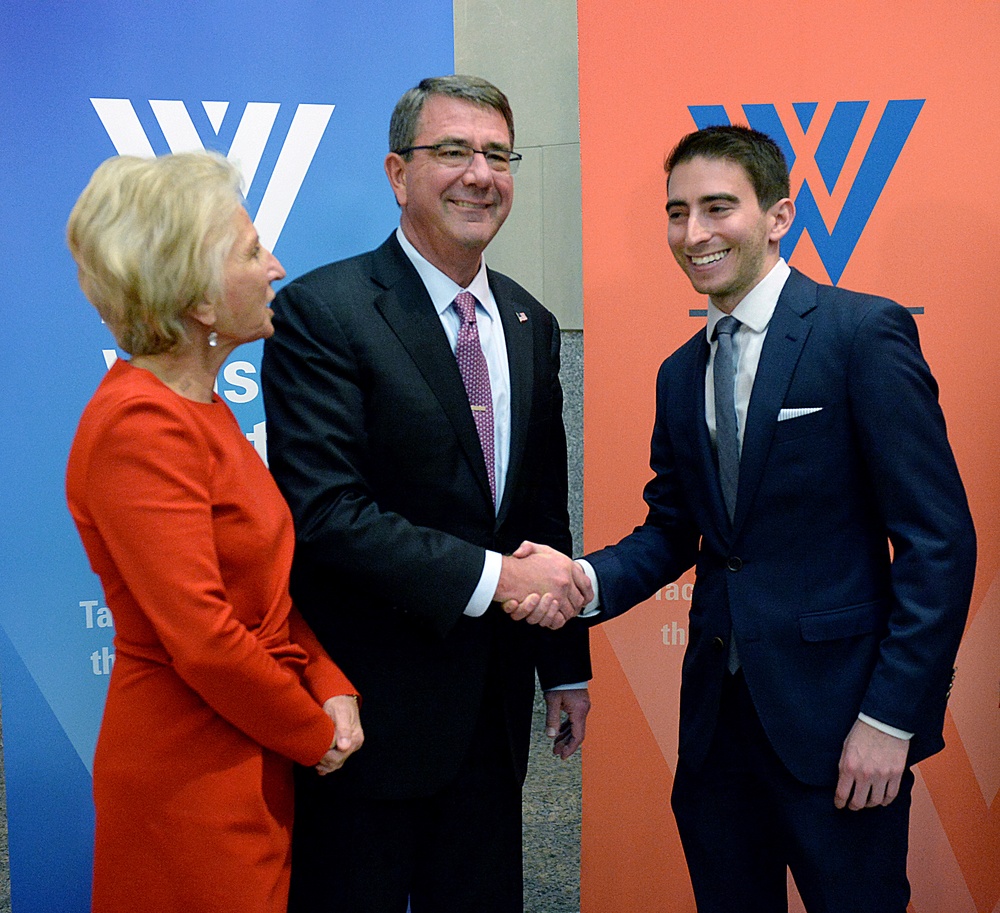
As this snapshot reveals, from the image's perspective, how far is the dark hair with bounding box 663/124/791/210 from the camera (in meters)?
1.96

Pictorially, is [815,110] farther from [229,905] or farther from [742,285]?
[229,905]

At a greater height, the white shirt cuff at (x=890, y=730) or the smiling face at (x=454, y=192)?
the smiling face at (x=454, y=192)

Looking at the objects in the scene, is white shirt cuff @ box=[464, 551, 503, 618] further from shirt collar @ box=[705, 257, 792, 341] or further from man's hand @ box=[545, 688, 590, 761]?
shirt collar @ box=[705, 257, 792, 341]

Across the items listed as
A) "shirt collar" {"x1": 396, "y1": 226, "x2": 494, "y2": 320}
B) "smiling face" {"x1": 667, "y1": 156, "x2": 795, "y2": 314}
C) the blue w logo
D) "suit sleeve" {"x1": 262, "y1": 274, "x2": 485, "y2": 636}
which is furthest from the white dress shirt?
the blue w logo

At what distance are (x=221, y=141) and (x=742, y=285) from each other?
4.96 feet

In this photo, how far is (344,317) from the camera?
1941mm

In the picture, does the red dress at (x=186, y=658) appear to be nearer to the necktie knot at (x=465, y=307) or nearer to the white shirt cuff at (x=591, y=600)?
the necktie knot at (x=465, y=307)

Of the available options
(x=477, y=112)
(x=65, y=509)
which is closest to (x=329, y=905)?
(x=65, y=509)

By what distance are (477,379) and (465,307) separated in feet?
0.53

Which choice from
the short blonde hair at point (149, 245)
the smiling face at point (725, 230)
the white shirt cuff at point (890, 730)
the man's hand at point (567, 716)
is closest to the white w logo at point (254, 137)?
the short blonde hair at point (149, 245)

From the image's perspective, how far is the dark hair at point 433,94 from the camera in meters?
2.07

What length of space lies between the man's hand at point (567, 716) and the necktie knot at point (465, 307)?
34.2 inches

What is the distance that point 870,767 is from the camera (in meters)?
1.76

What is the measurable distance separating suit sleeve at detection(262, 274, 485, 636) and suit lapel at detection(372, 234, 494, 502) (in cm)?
10
